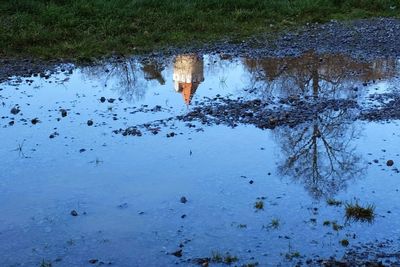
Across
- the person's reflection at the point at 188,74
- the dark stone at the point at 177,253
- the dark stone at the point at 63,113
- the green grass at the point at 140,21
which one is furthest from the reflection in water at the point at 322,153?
the green grass at the point at 140,21

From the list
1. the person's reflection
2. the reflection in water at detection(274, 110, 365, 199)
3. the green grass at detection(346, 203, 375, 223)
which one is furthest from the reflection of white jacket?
the green grass at detection(346, 203, 375, 223)

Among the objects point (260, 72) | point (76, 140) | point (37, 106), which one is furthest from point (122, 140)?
point (260, 72)

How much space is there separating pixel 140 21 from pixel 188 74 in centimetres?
731

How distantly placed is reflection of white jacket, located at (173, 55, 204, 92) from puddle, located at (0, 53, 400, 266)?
0.16m

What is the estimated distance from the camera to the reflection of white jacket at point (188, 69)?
1483 cm

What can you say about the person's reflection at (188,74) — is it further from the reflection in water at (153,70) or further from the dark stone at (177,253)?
the dark stone at (177,253)

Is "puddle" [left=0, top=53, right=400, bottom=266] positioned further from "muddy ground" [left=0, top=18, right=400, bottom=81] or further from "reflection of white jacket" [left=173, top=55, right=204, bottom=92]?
"muddy ground" [left=0, top=18, right=400, bottom=81]

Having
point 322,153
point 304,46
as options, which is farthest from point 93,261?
point 304,46

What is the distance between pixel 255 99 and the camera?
13812mm

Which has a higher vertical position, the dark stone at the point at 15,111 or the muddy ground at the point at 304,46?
the muddy ground at the point at 304,46

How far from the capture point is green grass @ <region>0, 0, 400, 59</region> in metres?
19.3

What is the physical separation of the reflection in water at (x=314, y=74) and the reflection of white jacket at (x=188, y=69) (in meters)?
1.50

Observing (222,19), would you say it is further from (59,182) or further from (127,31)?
(59,182)

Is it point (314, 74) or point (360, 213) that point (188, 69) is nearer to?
point (314, 74)
